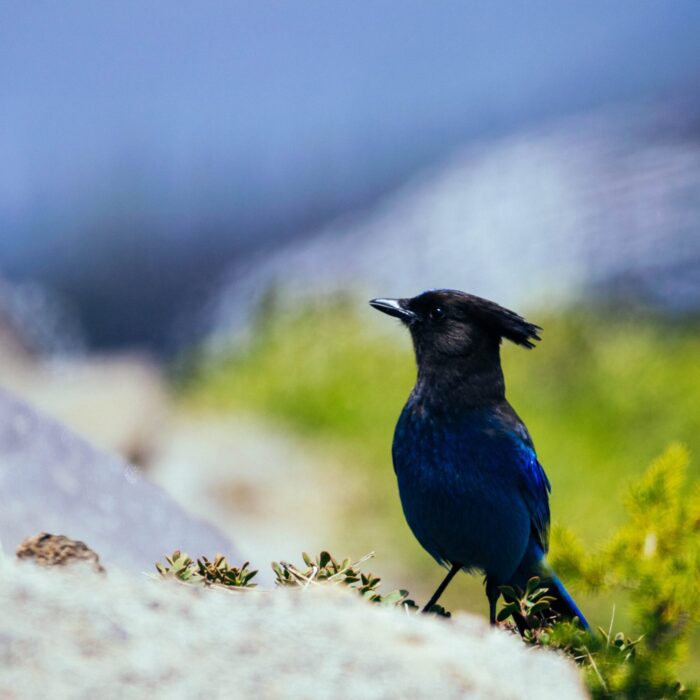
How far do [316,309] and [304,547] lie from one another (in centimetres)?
481

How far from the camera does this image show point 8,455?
403 cm

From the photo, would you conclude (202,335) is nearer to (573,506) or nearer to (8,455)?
(573,506)

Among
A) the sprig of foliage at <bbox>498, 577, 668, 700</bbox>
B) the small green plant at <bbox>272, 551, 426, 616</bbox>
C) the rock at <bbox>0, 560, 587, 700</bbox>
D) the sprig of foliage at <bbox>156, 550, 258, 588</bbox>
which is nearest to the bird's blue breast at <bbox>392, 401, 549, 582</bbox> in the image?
the sprig of foliage at <bbox>498, 577, 668, 700</bbox>

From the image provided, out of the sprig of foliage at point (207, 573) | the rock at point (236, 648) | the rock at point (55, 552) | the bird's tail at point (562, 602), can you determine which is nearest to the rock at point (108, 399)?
the bird's tail at point (562, 602)

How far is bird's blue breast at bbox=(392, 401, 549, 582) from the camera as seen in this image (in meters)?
3.36

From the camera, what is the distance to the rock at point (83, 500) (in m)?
3.82

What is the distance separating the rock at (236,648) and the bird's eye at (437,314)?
167 cm

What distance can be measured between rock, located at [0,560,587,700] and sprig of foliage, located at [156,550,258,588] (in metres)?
0.63

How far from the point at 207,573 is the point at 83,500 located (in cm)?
122

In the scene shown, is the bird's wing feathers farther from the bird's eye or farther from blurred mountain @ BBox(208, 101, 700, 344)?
blurred mountain @ BBox(208, 101, 700, 344)

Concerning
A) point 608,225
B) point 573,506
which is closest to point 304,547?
point 573,506

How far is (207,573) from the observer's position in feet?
9.40

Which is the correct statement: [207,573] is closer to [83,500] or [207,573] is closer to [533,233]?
[83,500]

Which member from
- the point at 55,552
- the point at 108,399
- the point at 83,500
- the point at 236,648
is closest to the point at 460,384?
the point at 83,500
